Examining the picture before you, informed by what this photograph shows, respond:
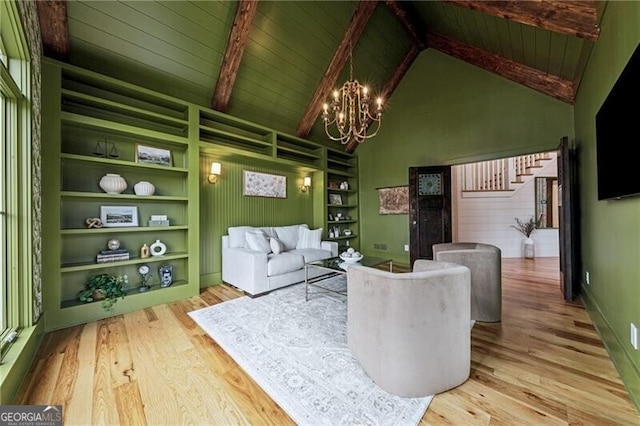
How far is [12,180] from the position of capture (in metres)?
1.84

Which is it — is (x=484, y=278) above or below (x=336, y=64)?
below

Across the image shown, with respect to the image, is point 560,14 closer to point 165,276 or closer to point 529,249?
point 165,276

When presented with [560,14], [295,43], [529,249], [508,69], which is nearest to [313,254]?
[295,43]

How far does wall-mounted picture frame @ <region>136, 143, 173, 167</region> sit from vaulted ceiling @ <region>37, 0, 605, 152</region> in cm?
85

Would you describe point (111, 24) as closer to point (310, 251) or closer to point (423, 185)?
point (310, 251)

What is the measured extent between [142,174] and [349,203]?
4.23m

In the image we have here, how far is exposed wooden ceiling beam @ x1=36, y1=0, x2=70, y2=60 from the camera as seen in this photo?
2.29 m

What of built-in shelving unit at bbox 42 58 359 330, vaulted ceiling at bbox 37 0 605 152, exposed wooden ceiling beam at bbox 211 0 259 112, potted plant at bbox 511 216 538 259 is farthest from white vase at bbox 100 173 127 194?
potted plant at bbox 511 216 538 259

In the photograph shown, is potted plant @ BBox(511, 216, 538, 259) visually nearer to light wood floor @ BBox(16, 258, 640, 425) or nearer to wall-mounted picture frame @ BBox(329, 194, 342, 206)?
light wood floor @ BBox(16, 258, 640, 425)

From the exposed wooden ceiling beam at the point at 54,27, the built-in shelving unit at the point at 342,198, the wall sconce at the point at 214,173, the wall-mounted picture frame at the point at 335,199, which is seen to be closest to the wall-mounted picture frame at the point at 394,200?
the built-in shelving unit at the point at 342,198

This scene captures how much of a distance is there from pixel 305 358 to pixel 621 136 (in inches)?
99.4

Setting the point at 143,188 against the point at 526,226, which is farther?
the point at 526,226

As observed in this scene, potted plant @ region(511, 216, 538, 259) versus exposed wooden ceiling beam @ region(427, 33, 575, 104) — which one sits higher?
exposed wooden ceiling beam @ region(427, 33, 575, 104)

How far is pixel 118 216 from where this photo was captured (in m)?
2.97
